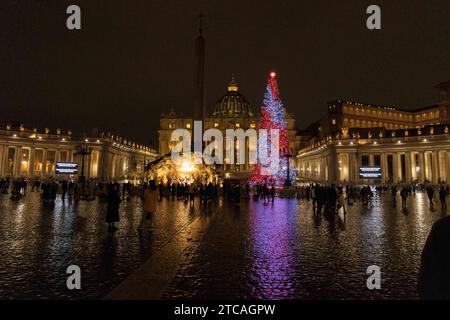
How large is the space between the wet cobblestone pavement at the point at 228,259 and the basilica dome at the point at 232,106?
325ft

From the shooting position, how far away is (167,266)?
616 cm

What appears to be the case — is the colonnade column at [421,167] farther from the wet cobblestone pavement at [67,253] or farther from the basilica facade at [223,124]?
the wet cobblestone pavement at [67,253]

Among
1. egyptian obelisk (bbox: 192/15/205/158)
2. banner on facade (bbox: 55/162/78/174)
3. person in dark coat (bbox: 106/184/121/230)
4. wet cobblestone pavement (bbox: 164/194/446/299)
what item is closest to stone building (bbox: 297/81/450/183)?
egyptian obelisk (bbox: 192/15/205/158)

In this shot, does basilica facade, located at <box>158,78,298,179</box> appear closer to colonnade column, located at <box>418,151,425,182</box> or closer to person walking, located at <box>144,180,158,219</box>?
colonnade column, located at <box>418,151,425,182</box>

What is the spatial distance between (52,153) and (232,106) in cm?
5807

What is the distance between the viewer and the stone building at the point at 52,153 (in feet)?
196

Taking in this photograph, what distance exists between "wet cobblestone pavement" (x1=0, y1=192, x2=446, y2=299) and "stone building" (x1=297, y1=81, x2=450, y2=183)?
52.3 metres

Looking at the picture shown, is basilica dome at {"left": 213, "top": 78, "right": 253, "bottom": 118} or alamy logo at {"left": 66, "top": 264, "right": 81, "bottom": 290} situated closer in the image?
alamy logo at {"left": 66, "top": 264, "right": 81, "bottom": 290}

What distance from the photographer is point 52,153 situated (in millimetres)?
74438

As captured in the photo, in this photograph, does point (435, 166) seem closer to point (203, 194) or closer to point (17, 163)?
point (203, 194)

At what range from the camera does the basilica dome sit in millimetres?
110312

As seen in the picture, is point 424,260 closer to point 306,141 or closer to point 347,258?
point 347,258

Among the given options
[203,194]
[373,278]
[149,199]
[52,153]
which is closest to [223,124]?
[52,153]
